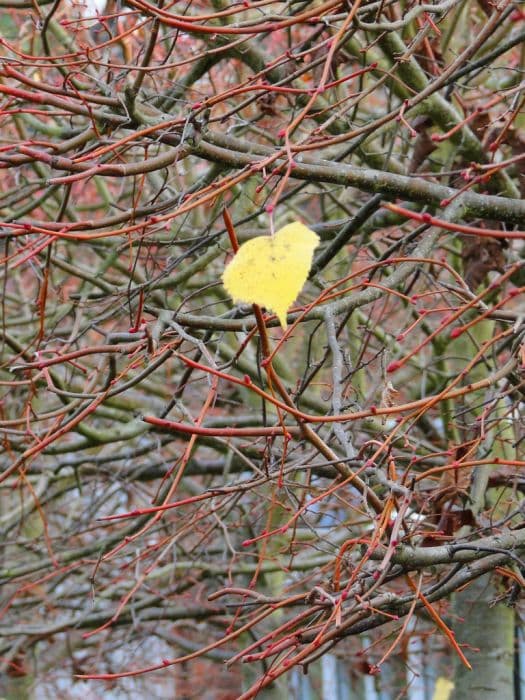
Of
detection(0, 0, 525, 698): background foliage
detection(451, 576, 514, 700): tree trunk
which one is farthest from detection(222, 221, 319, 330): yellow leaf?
detection(451, 576, 514, 700): tree trunk

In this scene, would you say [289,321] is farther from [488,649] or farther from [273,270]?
[488,649]

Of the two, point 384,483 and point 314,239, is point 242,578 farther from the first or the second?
point 314,239

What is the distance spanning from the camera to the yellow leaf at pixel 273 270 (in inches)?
63.8

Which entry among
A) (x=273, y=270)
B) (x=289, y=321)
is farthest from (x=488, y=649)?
(x=273, y=270)

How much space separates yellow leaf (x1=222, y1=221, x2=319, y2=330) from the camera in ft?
5.32

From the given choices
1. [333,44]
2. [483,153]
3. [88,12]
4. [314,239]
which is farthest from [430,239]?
[88,12]

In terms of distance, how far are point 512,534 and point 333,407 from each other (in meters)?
0.68

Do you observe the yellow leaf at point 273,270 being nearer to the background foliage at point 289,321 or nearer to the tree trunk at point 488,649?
the background foliage at point 289,321

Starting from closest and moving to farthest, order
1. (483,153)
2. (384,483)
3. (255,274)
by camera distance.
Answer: (255,274) < (384,483) < (483,153)

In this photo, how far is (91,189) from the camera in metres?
9.77

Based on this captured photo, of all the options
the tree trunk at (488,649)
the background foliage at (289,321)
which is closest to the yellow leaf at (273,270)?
the background foliage at (289,321)

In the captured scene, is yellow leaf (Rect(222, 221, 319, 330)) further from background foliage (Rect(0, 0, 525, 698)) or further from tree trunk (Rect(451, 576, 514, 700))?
tree trunk (Rect(451, 576, 514, 700))

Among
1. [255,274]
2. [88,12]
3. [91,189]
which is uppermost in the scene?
[91,189]

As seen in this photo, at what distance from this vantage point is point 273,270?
64.8 inches
